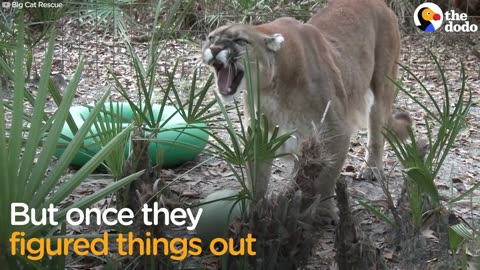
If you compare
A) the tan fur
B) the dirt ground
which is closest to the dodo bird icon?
the dirt ground

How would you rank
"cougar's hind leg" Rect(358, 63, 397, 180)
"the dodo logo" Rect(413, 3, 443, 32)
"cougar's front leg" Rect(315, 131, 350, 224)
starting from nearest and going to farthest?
"cougar's front leg" Rect(315, 131, 350, 224)
"cougar's hind leg" Rect(358, 63, 397, 180)
"the dodo logo" Rect(413, 3, 443, 32)

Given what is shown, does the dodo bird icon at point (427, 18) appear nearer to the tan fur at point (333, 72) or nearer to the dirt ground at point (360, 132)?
the dirt ground at point (360, 132)

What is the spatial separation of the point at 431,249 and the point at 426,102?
423cm

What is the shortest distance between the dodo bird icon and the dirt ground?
0.41 feet

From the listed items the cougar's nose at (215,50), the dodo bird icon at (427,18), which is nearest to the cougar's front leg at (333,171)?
the cougar's nose at (215,50)

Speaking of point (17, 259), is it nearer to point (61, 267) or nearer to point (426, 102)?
point (61, 267)

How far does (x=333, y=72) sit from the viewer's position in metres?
4.07

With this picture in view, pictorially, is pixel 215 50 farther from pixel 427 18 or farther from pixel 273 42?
pixel 427 18

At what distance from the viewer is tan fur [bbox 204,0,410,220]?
149 inches

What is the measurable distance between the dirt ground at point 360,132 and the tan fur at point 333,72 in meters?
0.33

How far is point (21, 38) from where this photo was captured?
2.41 metres

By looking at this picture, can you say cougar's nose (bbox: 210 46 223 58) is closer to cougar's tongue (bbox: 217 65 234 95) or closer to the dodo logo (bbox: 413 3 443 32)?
cougar's tongue (bbox: 217 65 234 95)

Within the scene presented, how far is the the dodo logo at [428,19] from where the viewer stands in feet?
28.3

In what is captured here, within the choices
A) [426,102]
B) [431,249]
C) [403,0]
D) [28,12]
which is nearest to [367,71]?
[431,249]
